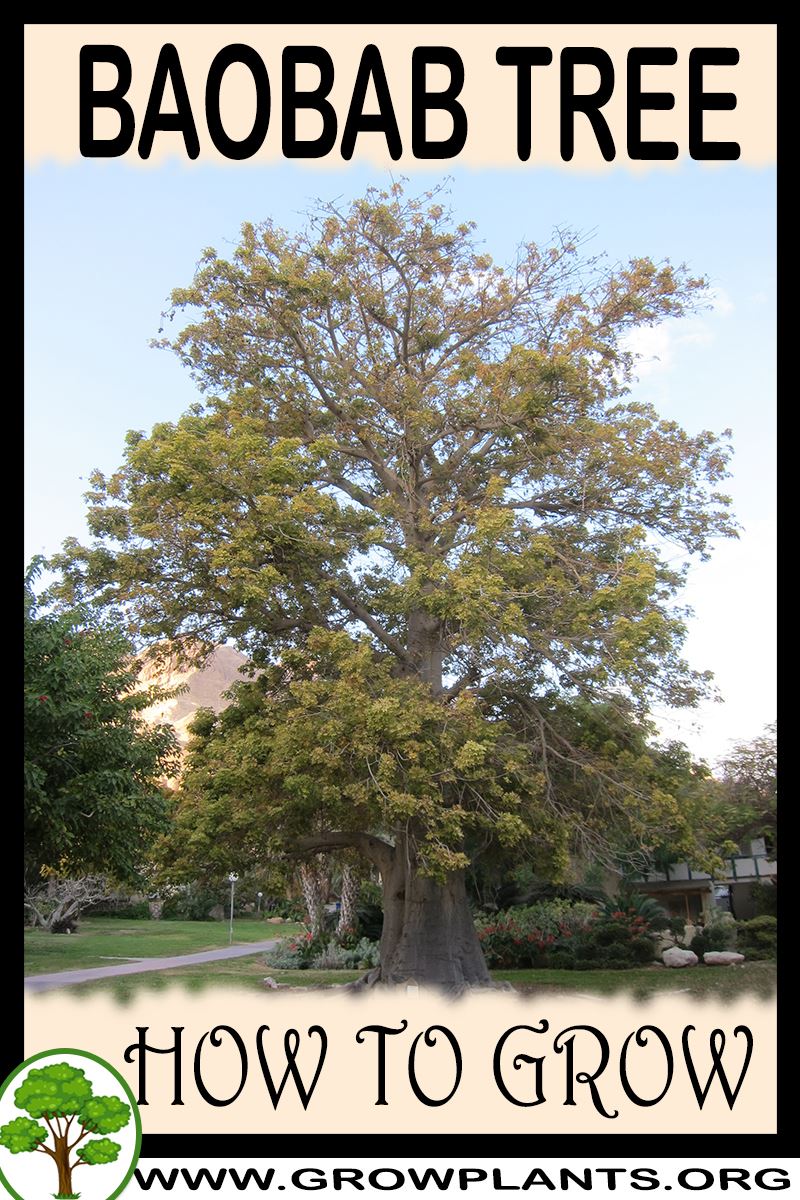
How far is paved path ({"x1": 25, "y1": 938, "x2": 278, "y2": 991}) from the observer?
18.0m

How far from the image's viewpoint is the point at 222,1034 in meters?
7.70

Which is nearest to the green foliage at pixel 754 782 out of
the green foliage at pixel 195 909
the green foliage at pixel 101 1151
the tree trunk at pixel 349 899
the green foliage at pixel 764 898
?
the green foliage at pixel 764 898

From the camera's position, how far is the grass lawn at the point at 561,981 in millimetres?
16062

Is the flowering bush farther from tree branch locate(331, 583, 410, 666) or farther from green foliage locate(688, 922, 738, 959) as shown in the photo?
tree branch locate(331, 583, 410, 666)

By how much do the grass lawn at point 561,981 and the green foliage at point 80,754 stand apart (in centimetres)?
579

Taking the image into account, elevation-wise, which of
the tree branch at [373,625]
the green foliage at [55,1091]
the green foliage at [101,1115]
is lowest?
the green foliage at [101,1115]

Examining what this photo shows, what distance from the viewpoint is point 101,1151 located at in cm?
514

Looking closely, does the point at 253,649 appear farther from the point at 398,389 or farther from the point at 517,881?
the point at 517,881

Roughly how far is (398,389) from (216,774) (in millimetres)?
7380

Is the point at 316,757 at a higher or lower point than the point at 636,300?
lower

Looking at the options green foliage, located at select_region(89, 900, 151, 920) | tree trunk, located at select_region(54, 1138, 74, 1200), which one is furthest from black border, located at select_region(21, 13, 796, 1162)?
green foliage, located at select_region(89, 900, 151, 920)

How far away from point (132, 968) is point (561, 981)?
30.5ft
